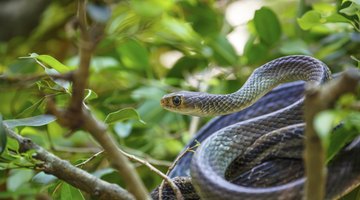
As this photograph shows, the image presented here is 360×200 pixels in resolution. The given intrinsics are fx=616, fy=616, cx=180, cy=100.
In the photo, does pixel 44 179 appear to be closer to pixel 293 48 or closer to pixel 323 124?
pixel 323 124

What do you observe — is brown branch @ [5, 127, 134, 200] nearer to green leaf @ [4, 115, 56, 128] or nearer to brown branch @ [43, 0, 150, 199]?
green leaf @ [4, 115, 56, 128]

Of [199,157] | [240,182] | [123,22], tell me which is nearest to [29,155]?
[199,157]

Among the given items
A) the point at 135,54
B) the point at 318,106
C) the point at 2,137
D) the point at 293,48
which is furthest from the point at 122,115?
the point at 135,54

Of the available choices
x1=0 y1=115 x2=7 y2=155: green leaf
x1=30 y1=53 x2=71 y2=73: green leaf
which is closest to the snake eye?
x1=30 y1=53 x2=71 y2=73: green leaf

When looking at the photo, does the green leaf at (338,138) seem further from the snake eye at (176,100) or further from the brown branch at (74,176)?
the snake eye at (176,100)

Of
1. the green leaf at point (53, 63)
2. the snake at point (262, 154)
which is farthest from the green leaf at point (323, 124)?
the green leaf at point (53, 63)
